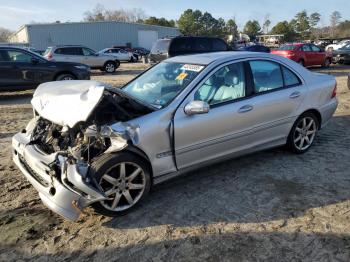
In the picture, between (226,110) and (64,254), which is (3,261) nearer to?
(64,254)

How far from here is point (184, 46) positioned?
16.0 metres

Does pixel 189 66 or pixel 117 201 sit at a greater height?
pixel 189 66

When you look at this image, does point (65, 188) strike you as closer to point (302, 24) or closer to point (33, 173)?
point (33, 173)

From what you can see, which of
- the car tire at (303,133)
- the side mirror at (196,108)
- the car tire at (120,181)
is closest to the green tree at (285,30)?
the car tire at (303,133)

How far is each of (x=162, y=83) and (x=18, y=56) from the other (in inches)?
330

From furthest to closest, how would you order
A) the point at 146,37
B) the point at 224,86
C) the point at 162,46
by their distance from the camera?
1. the point at 146,37
2. the point at 162,46
3. the point at 224,86

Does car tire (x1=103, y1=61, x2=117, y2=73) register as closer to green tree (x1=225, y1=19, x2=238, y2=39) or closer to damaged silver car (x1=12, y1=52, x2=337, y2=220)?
damaged silver car (x1=12, y1=52, x2=337, y2=220)

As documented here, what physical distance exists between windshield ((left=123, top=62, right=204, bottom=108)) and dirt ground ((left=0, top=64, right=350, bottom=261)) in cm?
110

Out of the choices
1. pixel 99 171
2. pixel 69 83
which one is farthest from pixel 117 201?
pixel 69 83

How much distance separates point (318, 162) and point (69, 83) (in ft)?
11.7

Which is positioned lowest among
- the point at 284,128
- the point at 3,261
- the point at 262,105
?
the point at 3,261

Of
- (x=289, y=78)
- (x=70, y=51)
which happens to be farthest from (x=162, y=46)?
(x=289, y=78)

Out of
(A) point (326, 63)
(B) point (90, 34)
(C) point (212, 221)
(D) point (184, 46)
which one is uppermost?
(D) point (184, 46)

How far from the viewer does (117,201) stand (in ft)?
12.5
